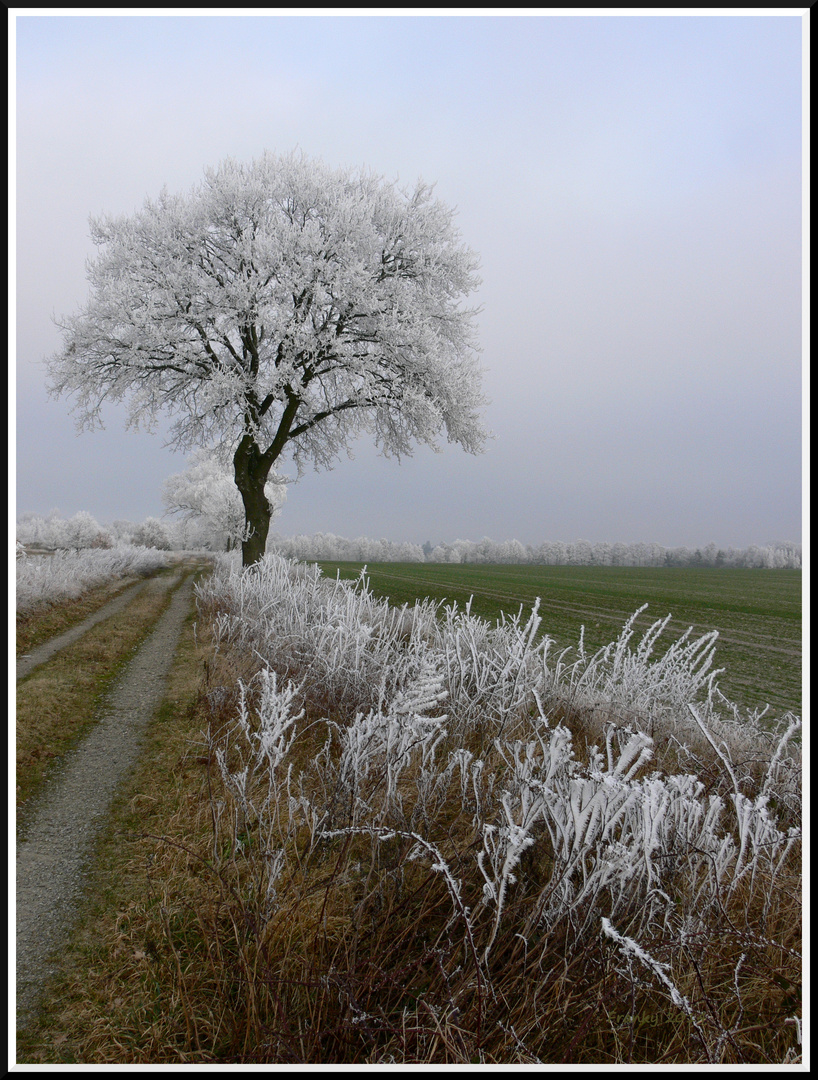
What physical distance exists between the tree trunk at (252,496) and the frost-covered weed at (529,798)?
903cm

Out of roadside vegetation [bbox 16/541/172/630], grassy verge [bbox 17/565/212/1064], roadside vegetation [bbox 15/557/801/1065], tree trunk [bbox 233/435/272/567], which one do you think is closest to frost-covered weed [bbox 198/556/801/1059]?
roadside vegetation [bbox 15/557/801/1065]

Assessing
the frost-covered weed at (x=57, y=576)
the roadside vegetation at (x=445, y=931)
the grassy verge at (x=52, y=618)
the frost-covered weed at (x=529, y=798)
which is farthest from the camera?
the frost-covered weed at (x=57, y=576)

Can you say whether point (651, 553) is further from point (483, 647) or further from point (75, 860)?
point (75, 860)

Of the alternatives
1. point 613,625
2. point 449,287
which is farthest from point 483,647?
point 449,287

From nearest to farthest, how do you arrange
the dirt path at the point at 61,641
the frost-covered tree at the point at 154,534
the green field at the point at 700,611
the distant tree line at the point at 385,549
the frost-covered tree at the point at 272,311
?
the dirt path at the point at 61,641
the green field at the point at 700,611
the frost-covered tree at the point at 272,311
the distant tree line at the point at 385,549
the frost-covered tree at the point at 154,534

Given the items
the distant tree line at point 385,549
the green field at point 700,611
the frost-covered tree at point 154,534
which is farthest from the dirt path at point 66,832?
the frost-covered tree at point 154,534

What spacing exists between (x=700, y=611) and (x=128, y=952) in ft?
56.1

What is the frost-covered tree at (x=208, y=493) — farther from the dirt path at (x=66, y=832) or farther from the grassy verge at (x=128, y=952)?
the grassy verge at (x=128, y=952)

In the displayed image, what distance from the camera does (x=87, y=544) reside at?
33.8m

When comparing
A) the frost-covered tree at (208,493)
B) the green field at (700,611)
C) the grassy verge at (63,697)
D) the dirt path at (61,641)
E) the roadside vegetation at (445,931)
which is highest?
the frost-covered tree at (208,493)

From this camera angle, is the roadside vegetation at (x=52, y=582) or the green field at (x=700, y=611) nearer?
the green field at (x=700, y=611)

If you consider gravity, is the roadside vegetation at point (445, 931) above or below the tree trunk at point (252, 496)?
below

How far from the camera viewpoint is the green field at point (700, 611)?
7.59 m

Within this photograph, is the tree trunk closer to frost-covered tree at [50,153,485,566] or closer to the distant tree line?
frost-covered tree at [50,153,485,566]
